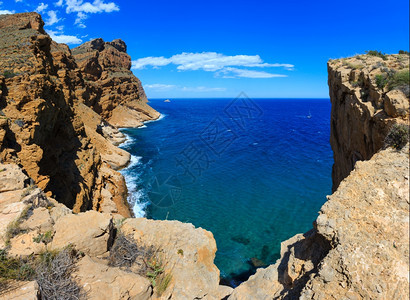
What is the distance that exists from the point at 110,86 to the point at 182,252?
77298 millimetres

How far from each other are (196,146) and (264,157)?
15597mm

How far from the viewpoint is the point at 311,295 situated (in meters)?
4.87

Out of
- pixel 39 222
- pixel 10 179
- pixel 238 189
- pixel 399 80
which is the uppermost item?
pixel 399 80

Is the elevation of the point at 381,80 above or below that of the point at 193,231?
above

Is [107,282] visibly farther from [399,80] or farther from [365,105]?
[399,80]

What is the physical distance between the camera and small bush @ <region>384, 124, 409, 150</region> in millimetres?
6492

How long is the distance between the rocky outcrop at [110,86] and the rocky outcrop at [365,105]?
54519 mm

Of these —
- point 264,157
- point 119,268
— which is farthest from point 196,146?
point 119,268

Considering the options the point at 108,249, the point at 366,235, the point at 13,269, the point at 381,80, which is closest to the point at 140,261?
the point at 108,249

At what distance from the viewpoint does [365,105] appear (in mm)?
9250

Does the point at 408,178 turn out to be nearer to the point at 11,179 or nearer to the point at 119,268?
the point at 119,268

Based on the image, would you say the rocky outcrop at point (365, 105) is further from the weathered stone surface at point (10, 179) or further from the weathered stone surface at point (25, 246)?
the weathered stone surface at point (10, 179)

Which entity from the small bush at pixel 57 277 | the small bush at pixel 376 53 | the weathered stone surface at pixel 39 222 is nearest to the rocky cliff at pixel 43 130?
the weathered stone surface at pixel 39 222

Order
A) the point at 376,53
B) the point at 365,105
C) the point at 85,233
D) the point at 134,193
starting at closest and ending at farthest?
the point at 85,233 → the point at 365,105 → the point at 376,53 → the point at 134,193
